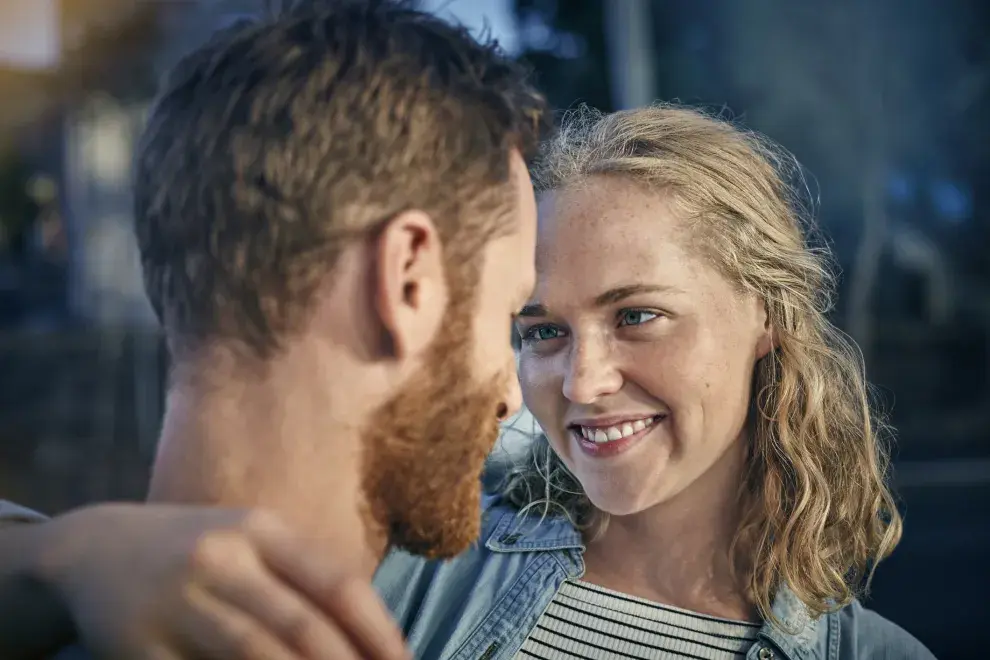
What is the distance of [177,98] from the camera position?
1068 mm

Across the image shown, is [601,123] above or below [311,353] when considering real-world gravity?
above

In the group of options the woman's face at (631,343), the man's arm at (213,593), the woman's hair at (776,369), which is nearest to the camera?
the man's arm at (213,593)

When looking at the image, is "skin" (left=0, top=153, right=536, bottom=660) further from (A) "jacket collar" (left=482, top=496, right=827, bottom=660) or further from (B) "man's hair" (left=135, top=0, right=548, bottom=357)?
(A) "jacket collar" (left=482, top=496, right=827, bottom=660)

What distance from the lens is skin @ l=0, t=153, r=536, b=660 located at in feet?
2.74

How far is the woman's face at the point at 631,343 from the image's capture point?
1.94 meters

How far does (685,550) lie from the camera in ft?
6.97

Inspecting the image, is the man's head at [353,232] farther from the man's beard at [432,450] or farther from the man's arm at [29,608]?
the man's arm at [29,608]

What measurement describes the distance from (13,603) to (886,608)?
598cm

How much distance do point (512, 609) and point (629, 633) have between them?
244 millimetres

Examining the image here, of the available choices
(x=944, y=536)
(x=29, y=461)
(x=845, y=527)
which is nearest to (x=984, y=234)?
(x=944, y=536)

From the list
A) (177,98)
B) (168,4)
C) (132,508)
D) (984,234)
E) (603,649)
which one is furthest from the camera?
(984,234)

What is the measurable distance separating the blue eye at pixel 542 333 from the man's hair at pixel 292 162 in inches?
37.0

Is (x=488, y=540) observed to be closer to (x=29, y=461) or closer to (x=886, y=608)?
(x=886, y=608)

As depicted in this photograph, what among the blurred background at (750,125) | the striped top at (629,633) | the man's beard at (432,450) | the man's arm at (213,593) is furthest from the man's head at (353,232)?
the blurred background at (750,125)
